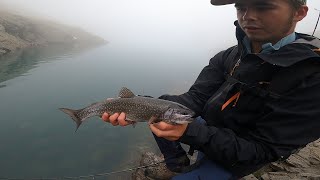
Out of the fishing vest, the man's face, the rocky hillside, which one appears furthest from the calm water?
the rocky hillside

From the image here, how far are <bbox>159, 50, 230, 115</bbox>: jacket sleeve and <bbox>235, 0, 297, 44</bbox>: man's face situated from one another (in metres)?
1.47

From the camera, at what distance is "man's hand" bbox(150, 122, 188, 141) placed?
3899 mm

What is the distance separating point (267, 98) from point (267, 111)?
0.65ft

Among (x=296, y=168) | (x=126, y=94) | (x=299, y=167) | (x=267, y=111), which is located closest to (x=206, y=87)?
(x=126, y=94)

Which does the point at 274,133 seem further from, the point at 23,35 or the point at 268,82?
the point at 23,35

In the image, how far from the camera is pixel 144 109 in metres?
5.50

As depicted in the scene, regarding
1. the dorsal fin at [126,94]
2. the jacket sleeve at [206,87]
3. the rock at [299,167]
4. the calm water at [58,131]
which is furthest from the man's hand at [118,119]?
the calm water at [58,131]

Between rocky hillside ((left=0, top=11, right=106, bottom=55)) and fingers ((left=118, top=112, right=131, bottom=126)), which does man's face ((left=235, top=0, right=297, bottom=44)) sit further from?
rocky hillside ((left=0, top=11, right=106, bottom=55))

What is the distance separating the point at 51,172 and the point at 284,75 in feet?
54.6

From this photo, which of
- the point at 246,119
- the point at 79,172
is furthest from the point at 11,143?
the point at 246,119

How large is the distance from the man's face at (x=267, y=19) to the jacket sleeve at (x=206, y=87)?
1.47 m

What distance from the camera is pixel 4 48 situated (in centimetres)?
5538

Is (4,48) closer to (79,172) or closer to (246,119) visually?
(79,172)

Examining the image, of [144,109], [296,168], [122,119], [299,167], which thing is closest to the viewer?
[122,119]
